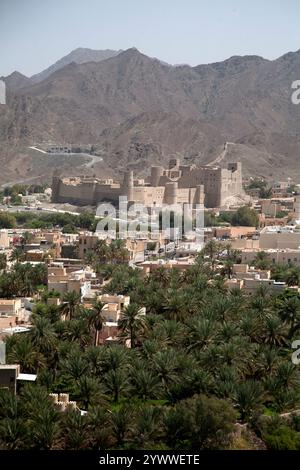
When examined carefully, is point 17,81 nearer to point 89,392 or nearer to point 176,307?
point 176,307

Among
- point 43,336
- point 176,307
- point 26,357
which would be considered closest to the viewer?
point 26,357

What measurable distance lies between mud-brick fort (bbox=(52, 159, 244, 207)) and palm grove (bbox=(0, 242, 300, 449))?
25.8m

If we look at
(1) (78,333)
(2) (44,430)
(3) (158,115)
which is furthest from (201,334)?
(3) (158,115)

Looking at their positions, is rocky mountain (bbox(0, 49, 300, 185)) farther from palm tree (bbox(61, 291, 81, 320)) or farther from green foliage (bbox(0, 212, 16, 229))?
palm tree (bbox(61, 291, 81, 320))

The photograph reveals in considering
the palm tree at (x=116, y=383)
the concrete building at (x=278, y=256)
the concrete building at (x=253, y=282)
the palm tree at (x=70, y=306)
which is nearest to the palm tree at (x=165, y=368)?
the palm tree at (x=116, y=383)

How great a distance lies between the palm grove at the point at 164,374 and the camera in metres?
15.4

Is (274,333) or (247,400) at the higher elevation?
(274,333)

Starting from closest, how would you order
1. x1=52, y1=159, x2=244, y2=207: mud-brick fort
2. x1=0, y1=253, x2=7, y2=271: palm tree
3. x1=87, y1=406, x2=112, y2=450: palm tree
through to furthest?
x1=87, y1=406, x2=112, y2=450: palm tree < x1=0, y1=253, x2=7, y2=271: palm tree < x1=52, y1=159, x2=244, y2=207: mud-brick fort

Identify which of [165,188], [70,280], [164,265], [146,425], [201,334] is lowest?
[146,425]

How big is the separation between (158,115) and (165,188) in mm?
43111

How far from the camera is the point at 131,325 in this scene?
2048 centimetres

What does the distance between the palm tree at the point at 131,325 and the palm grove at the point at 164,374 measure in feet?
0.09

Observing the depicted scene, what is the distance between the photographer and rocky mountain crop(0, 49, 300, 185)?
81938 mm

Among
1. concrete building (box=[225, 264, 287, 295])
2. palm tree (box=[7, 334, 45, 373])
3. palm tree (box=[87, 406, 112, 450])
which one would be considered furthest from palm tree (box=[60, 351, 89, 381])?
concrete building (box=[225, 264, 287, 295])
